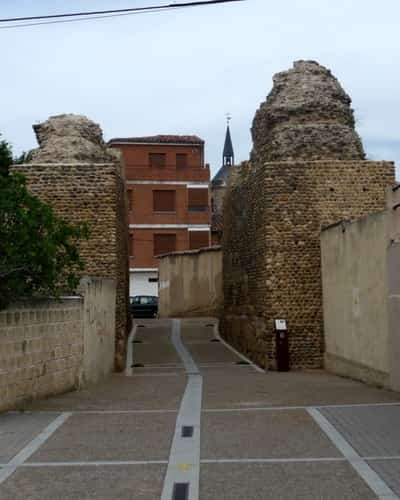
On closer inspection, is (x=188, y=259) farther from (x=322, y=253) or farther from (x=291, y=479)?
(x=291, y=479)

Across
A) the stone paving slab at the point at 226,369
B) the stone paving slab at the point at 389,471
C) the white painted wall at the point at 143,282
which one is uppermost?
the white painted wall at the point at 143,282

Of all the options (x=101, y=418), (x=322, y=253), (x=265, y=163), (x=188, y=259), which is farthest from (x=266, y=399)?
(x=188, y=259)

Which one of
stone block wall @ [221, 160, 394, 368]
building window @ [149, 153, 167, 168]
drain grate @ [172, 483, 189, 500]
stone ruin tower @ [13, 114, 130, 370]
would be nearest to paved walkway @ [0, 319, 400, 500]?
drain grate @ [172, 483, 189, 500]

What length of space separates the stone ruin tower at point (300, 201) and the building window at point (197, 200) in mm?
35833

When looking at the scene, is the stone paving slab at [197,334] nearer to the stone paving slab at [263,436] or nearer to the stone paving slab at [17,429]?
the stone paving slab at [17,429]

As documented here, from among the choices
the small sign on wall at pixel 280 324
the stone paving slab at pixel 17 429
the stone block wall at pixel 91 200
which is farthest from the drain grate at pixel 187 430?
the stone block wall at pixel 91 200

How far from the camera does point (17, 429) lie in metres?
10.2

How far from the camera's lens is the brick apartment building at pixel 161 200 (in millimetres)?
57531

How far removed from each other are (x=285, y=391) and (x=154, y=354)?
31.3 feet

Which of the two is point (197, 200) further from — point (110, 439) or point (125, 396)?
point (110, 439)

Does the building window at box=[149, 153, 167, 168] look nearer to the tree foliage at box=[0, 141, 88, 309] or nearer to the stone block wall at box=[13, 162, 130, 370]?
the stone block wall at box=[13, 162, 130, 370]

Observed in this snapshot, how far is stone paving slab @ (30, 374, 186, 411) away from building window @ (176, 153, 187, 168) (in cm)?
4233

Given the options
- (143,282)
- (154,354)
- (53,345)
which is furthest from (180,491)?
(143,282)

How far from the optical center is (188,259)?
3844 centimetres
